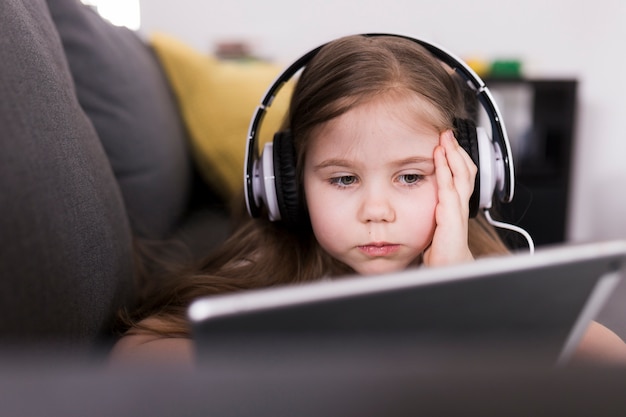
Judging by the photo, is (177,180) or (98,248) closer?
(98,248)

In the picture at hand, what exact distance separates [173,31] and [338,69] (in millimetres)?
2259

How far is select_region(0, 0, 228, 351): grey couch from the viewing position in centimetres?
45

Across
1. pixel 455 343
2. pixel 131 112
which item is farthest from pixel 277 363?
pixel 131 112

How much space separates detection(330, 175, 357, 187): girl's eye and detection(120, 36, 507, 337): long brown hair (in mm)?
67

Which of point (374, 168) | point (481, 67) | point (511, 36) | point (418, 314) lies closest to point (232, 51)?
point (481, 67)

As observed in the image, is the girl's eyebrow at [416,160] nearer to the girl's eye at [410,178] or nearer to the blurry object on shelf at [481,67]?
the girl's eye at [410,178]

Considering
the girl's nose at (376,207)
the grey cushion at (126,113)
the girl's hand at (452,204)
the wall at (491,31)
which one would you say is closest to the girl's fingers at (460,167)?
the girl's hand at (452,204)

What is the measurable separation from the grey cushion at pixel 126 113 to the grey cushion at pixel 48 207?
0.30 metres

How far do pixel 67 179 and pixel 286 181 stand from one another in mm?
311

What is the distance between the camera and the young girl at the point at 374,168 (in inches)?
30.3

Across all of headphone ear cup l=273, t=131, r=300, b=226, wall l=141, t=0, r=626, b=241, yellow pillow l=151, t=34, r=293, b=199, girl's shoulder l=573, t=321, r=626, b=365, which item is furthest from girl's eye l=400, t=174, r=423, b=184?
wall l=141, t=0, r=626, b=241

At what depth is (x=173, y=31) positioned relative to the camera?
113 inches

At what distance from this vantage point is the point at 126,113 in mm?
1158

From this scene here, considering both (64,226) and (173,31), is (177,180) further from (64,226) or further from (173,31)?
(173,31)
